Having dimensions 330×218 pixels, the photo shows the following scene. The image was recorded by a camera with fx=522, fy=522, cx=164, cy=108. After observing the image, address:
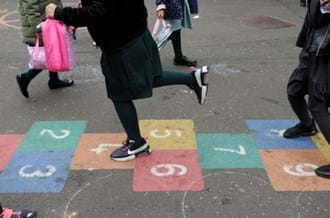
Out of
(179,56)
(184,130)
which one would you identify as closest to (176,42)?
(179,56)

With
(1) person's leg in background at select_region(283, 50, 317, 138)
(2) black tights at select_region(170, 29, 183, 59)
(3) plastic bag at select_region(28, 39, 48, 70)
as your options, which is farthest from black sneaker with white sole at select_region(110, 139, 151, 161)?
(2) black tights at select_region(170, 29, 183, 59)

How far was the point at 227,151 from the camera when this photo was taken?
409cm

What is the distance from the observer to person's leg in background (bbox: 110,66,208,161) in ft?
12.6

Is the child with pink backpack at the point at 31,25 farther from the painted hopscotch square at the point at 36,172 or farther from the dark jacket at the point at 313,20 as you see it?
the dark jacket at the point at 313,20

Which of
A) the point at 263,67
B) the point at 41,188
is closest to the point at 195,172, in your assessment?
the point at 41,188

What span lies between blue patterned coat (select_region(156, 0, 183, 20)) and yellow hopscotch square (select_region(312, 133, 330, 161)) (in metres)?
2.36

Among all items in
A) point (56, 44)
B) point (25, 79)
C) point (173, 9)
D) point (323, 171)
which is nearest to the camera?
point (323, 171)

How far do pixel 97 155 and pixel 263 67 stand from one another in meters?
2.88

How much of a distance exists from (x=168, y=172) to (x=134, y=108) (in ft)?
1.77

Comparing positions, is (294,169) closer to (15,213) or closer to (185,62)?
(15,213)

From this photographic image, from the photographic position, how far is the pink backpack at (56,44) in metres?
4.82

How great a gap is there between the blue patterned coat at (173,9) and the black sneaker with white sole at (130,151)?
7.71ft

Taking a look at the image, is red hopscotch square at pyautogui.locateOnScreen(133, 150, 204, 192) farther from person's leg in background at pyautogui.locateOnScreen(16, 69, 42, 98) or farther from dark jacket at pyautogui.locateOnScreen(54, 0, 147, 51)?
person's leg in background at pyautogui.locateOnScreen(16, 69, 42, 98)

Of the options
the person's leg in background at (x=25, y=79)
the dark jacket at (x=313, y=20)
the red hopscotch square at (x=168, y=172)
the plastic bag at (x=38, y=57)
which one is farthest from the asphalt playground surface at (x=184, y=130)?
the dark jacket at (x=313, y=20)
